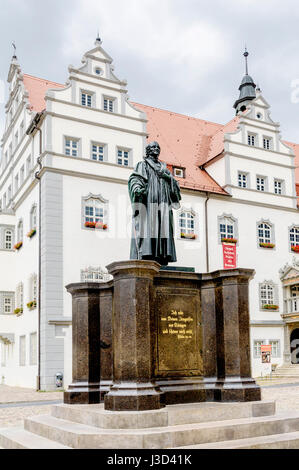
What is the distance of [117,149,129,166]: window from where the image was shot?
86.7 feet

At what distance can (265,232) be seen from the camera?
30.9 metres

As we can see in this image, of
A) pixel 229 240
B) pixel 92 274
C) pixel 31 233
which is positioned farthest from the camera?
pixel 229 240

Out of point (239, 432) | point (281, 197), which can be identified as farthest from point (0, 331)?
point (239, 432)

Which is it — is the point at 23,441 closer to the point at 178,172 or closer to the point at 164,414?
the point at 164,414

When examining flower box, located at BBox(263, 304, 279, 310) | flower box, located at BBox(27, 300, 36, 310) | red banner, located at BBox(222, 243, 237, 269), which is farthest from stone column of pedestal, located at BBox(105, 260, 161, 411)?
flower box, located at BBox(263, 304, 279, 310)

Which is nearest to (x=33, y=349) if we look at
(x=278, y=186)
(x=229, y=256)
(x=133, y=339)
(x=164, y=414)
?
(x=229, y=256)

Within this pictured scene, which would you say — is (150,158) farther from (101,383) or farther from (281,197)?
(281,197)

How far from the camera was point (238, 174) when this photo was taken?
30.5 m

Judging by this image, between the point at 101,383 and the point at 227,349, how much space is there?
1.99m

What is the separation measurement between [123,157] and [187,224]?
4634mm

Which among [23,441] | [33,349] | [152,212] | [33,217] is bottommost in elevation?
[23,441]

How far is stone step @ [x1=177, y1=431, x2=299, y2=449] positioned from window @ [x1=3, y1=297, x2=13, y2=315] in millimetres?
22758

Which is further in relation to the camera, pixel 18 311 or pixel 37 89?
pixel 37 89

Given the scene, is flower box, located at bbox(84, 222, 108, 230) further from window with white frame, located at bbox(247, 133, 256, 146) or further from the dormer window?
window with white frame, located at bbox(247, 133, 256, 146)
